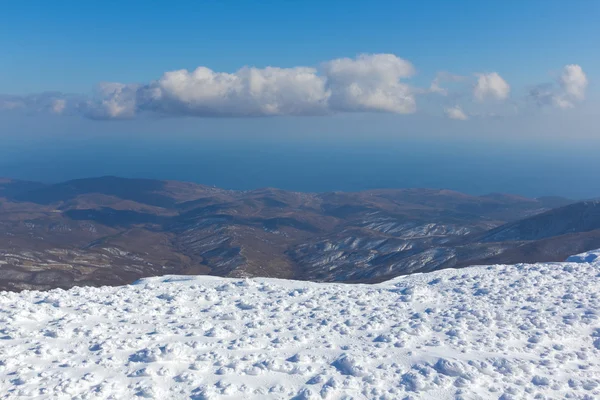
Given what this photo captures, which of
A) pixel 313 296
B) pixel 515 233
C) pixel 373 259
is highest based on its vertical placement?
pixel 313 296

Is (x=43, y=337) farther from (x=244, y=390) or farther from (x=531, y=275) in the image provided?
(x=531, y=275)

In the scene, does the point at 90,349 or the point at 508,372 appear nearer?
the point at 508,372

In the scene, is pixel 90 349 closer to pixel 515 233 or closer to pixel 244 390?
pixel 244 390

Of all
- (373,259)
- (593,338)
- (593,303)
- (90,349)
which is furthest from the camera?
(373,259)

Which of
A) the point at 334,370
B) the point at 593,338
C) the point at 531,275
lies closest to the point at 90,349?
the point at 334,370

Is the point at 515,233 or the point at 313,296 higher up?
the point at 313,296

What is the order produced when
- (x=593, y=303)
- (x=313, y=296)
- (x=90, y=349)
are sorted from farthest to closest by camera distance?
1. (x=313, y=296)
2. (x=593, y=303)
3. (x=90, y=349)
